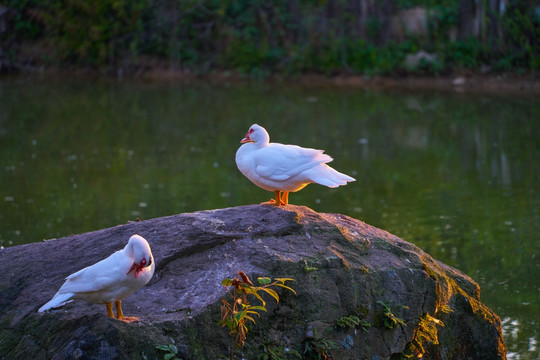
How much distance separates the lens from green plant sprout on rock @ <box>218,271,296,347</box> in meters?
→ 4.57

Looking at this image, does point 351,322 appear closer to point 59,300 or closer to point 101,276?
point 101,276

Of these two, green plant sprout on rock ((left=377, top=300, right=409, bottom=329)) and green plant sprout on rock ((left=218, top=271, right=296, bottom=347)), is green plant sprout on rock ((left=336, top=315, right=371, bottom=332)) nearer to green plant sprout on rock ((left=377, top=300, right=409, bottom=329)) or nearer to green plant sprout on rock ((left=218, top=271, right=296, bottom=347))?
green plant sprout on rock ((left=377, top=300, right=409, bottom=329))

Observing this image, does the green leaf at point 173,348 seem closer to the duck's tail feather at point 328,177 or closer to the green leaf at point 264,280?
the green leaf at point 264,280

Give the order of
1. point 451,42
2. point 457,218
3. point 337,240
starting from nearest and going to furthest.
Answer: point 337,240, point 457,218, point 451,42

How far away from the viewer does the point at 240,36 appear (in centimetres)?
2425

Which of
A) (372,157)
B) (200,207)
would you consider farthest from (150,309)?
(372,157)

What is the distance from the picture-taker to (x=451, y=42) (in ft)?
71.4

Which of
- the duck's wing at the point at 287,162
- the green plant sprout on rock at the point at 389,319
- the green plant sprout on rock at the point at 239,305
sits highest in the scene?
the duck's wing at the point at 287,162

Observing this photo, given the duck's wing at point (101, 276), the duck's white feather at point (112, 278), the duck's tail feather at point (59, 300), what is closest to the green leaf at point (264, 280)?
the duck's white feather at point (112, 278)

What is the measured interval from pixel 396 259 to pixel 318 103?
14.4 m

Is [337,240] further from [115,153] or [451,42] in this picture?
[451,42]

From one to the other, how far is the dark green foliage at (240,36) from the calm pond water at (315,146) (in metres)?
1.74

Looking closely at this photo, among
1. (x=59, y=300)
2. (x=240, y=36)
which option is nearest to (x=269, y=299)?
(x=59, y=300)

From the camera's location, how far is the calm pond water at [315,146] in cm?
956
